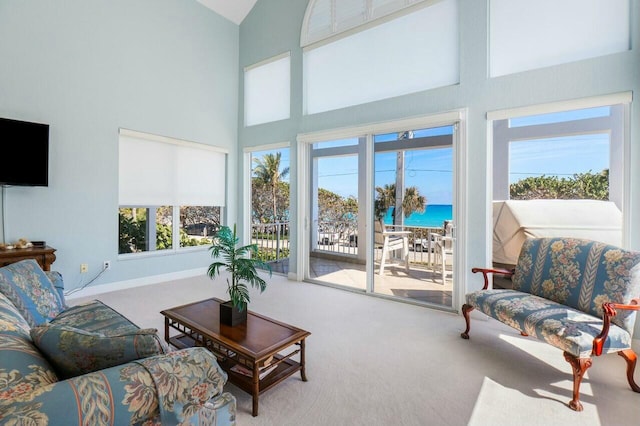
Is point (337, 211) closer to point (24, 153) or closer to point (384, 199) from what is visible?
point (384, 199)

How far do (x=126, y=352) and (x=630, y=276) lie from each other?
10.0 ft

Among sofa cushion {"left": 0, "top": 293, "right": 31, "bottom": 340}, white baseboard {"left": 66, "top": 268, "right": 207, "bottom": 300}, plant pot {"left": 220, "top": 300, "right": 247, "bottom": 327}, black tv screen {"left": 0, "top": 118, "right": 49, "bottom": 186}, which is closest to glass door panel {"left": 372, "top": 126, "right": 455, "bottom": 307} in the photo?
plant pot {"left": 220, "top": 300, "right": 247, "bottom": 327}

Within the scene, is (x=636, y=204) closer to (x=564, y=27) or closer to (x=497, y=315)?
(x=497, y=315)

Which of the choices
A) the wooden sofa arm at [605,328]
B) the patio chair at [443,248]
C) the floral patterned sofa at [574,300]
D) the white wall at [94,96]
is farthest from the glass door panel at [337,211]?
the wooden sofa arm at [605,328]

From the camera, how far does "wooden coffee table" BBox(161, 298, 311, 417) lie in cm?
177

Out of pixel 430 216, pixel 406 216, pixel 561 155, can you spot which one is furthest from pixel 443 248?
pixel 561 155

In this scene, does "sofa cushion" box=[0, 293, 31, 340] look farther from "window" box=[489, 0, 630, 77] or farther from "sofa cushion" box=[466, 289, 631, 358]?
"window" box=[489, 0, 630, 77]

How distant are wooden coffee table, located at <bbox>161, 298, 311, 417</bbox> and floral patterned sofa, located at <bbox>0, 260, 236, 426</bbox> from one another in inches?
22.3

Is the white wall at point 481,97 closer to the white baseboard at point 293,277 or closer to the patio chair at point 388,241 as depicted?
the patio chair at point 388,241

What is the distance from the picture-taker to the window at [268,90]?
16.8 feet

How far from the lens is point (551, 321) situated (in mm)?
2074

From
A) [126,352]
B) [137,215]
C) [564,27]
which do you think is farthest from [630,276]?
[137,215]

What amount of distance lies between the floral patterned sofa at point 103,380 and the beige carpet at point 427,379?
2.77 feet

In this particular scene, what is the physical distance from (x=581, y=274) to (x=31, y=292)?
13.1 ft
